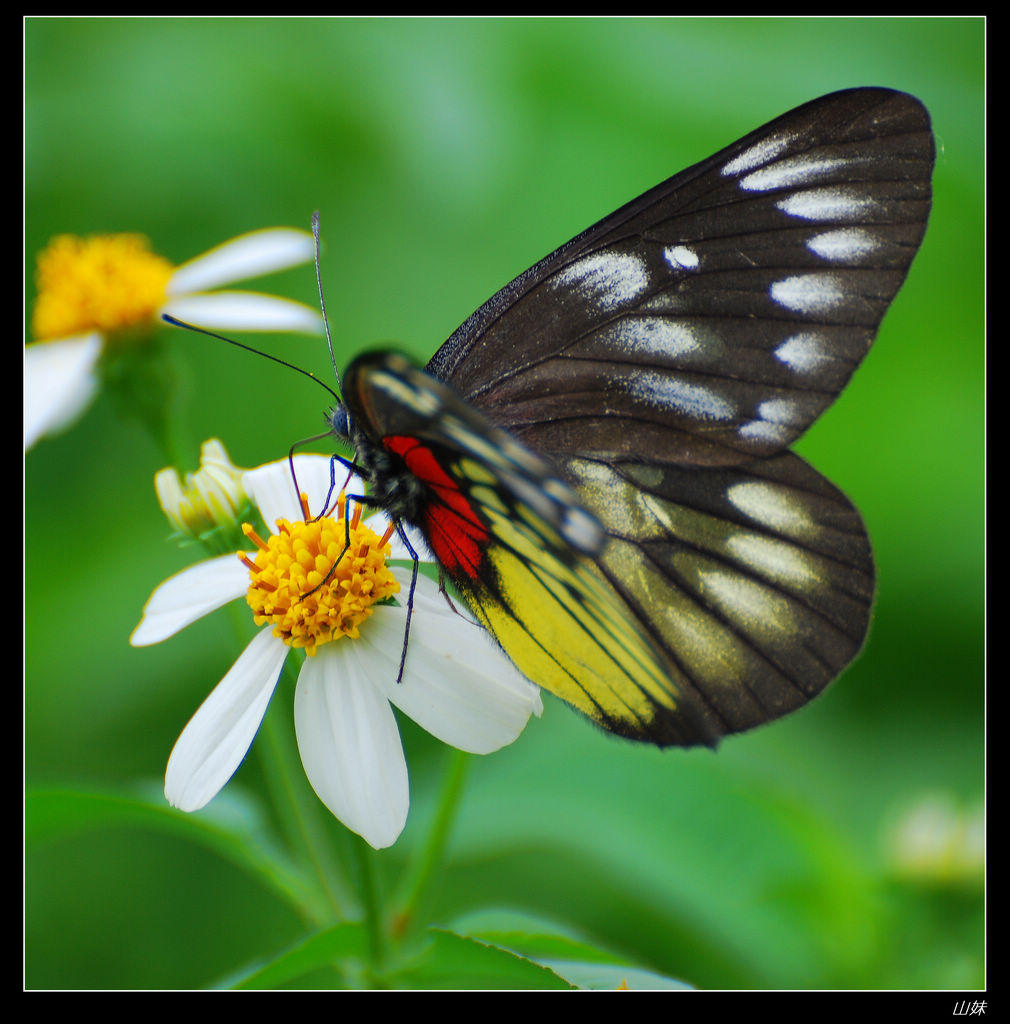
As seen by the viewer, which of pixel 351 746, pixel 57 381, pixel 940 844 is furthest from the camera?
pixel 940 844

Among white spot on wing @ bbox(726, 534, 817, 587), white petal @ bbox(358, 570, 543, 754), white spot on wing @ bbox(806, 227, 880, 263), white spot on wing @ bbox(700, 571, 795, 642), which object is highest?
white spot on wing @ bbox(806, 227, 880, 263)

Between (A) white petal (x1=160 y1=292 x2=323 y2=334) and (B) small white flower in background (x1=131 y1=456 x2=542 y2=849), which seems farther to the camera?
(A) white petal (x1=160 y1=292 x2=323 y2=334)

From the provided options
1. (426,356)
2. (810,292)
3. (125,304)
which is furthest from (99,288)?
(810,292)

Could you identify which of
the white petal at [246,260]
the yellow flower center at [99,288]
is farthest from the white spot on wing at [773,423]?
the yellow flower center at [99,288]

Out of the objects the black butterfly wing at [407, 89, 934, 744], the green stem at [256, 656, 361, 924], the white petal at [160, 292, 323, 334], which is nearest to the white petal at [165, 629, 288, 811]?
the green stem at [256, 656, 361, 924]

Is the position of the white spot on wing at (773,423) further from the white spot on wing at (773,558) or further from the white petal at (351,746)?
the white petal at (351,746)

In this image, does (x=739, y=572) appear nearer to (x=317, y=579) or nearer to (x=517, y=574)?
(x=517, y=574)

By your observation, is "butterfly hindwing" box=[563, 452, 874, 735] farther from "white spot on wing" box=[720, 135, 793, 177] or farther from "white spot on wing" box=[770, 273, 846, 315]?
"white spot on wing" box=[720, 135, 793, 177]

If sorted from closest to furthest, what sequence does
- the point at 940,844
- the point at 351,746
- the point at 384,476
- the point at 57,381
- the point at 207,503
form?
the point at 351,746, the point at 384,476, the point at 207,503, the point at 57,381, the point at 940,844

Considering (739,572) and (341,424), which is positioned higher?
(341,424)
